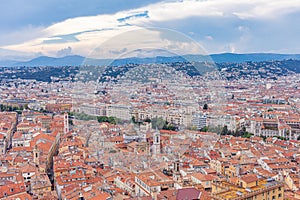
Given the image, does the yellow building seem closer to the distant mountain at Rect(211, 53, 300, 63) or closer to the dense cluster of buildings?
the dense cluster of buildings

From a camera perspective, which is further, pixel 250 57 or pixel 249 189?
pixel 250 57

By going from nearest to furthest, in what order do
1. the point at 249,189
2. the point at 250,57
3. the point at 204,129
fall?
the point at 249,189 < the point at 204,129 < the point at 250,57

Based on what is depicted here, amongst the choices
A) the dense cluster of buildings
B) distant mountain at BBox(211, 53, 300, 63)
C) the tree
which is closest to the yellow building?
the dense cluster of buildings

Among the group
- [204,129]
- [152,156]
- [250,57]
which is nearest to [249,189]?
[152,156]

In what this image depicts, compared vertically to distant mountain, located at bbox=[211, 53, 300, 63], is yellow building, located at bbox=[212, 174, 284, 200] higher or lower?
lower

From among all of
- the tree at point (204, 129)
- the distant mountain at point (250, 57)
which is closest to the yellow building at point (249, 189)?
the tree at point (204, 129)

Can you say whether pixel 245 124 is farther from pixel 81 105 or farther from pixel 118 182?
pixel 118 182

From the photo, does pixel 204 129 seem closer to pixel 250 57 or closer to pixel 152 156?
pixel 152 156

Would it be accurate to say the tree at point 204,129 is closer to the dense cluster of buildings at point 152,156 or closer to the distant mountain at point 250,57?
the dense cluster of buildings at point 152,156
